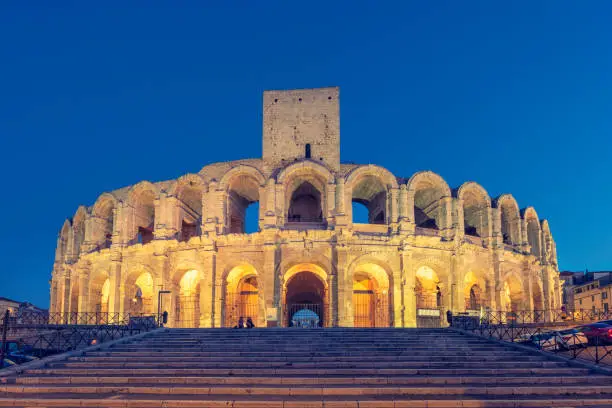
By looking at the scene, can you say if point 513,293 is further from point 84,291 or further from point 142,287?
point 84,291

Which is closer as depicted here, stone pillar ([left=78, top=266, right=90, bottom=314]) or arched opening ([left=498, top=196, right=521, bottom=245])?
stone pillar ([left=78, top=266, right=90, bottom=314])

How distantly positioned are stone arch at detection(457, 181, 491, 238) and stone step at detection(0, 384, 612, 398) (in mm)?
21442

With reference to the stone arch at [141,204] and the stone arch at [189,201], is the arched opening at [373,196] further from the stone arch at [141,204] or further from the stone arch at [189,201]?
the stone arch at [141,204]

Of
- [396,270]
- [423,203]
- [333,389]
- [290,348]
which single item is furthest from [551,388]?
[423,203]

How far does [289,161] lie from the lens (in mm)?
35375

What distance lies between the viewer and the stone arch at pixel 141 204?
3628 centimetres

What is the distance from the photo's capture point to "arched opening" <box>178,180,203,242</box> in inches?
1404

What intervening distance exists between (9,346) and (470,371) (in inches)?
808

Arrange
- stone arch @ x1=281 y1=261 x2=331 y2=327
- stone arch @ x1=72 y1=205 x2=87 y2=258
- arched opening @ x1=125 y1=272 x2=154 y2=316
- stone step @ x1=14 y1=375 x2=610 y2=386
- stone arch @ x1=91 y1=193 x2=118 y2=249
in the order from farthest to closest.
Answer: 1. stone arch @ x1=72 y1=205 x2=87 y2=258
2. stone arch @ x1=91 y1=193 x2=118 y2=249
3. arched opening @ x1=125 y1=272 x2=154 y2=316
4. stone arch @ x1=281 y1=261 x2=331 y2=327
5. stone step @ x1=14 y1=375 x2=610 y2=386

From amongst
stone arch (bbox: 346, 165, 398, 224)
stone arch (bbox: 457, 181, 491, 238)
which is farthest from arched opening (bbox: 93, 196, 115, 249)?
stone arch (bbox: 457, 181, 491, 238)

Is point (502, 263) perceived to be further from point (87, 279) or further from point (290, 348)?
point (87, 279)

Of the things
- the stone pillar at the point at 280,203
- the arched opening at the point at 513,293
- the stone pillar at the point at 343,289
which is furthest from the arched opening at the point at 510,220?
the stone pillar at the point at 280,203

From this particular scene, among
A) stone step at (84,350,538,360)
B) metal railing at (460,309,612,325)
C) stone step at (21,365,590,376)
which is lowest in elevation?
stone step at (21,365,590,376)

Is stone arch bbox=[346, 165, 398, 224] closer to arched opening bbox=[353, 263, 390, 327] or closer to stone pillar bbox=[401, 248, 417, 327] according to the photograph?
stone pillar bbox=[401, 248, 417, 327]
